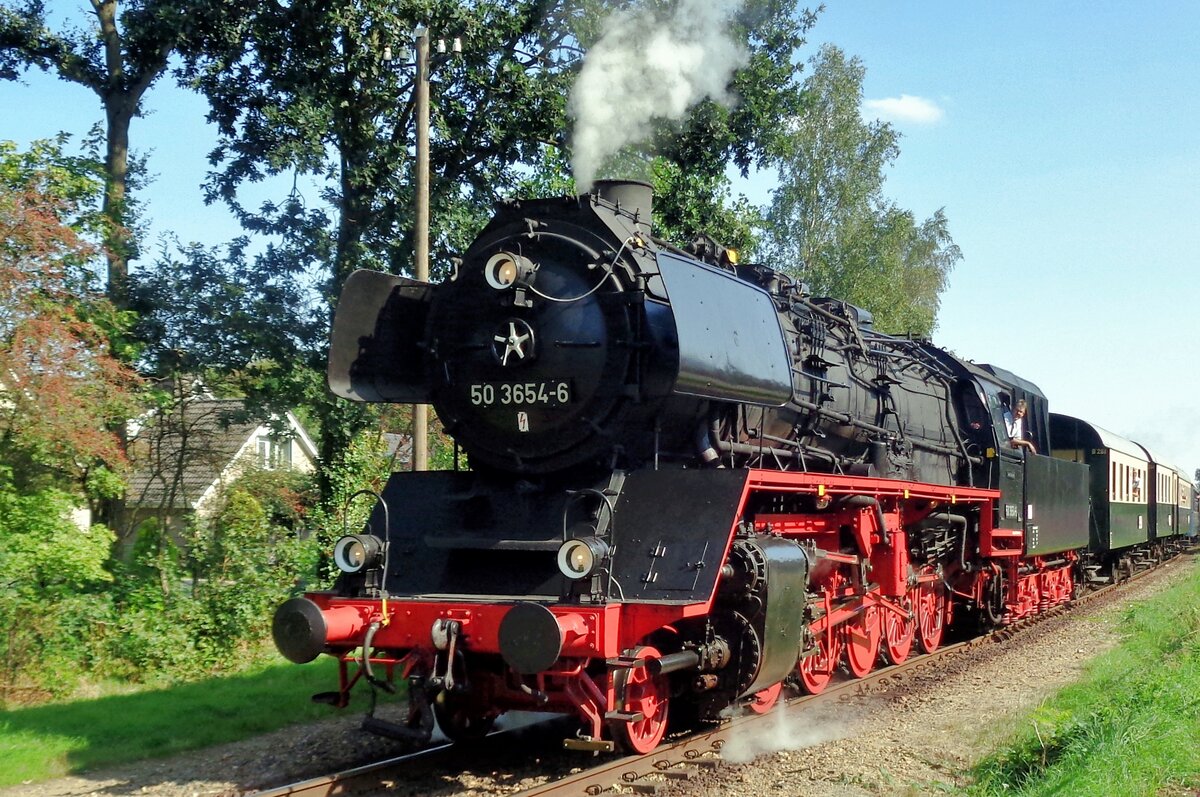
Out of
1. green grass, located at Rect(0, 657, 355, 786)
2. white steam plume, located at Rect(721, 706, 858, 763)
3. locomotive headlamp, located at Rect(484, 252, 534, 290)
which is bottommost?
green grass, located at Rect(0, 657, 355, 786)

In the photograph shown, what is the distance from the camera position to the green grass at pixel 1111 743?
5617mm

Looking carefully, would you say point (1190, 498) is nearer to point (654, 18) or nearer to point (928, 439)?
point (928, 439)

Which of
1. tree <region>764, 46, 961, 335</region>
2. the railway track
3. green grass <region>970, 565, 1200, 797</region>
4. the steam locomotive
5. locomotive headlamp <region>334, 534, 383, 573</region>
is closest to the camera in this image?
green grass <region>970, 565, 1200, 797</region>

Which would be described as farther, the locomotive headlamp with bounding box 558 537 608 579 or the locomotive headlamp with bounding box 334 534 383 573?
the locomotive headlamp with bounding box 334 534 383 573

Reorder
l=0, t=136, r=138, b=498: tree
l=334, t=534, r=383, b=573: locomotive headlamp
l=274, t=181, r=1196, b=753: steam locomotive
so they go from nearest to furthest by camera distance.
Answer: l=274, t=181, r=1196, b=753: steam locomotive → l=334, t=534, r=383, b=573: locomotive headlamp → l=0, t=136, r=138, b=498: tree

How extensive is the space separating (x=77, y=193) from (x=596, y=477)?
7292mm

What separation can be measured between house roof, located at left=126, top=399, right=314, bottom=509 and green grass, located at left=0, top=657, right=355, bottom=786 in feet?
12.9

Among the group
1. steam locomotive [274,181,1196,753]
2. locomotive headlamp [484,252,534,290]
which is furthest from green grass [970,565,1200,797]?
locomotive headlamp [484,252,534,290]

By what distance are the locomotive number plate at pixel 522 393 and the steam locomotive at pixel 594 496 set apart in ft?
0.05

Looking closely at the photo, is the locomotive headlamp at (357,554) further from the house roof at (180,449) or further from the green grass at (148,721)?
the house roof at (180,449)

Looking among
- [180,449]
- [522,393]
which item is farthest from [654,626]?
[180,449]

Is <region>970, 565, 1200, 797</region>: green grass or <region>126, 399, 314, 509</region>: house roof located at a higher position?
<region>126, 399, 314, 509</region>: house roof

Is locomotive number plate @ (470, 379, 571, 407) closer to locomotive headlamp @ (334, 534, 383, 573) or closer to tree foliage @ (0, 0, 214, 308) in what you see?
locomotive headlamp @ (334, 534, 383, 573)

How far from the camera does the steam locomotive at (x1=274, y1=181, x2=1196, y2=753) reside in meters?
6.11
